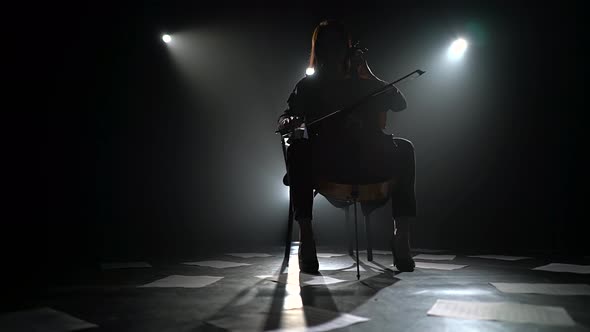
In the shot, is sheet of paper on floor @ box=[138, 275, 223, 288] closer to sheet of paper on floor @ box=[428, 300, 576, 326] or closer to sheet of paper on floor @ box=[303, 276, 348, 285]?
sheet of paper on floor @ box=[303, 276, 348, 285]

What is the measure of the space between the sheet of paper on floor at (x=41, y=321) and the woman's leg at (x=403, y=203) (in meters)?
1.33

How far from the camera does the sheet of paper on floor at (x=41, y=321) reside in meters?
0.78

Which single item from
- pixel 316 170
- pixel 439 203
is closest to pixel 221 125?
pixel 439 203

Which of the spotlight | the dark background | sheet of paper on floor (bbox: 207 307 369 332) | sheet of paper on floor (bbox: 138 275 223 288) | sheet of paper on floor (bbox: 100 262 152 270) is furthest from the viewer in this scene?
the spotlight

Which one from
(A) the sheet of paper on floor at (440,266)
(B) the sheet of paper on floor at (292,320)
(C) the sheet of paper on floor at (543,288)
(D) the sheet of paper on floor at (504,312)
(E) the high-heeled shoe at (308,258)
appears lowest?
(B) the sheet of paper on floor at (292,320)

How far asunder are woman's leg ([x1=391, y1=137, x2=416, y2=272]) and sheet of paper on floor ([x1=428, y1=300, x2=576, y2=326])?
2.40 feet

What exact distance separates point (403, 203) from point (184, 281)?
1.09 metres

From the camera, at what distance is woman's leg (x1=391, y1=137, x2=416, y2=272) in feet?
5.57

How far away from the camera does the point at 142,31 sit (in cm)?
390

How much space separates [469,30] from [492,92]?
74cm

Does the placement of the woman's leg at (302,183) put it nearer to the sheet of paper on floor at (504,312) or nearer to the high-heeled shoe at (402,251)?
the high-heeled shoe at (402,251)

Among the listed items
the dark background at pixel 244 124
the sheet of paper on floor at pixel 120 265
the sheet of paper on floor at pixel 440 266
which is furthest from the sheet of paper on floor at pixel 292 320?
the dark background at pixel 244 124

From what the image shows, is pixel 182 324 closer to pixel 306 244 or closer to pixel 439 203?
pixel 306 244

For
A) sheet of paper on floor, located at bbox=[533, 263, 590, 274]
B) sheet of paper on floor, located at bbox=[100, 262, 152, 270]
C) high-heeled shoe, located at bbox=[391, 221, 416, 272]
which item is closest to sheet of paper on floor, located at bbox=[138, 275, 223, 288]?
sheet of paper on floor, located at bbox=[100, 262, 152, 270]
